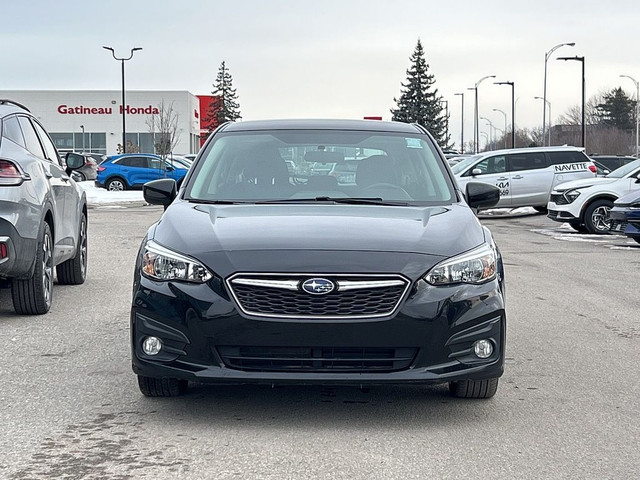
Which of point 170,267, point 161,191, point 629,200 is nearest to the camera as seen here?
point 170,267

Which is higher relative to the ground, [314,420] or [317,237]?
[317,237]

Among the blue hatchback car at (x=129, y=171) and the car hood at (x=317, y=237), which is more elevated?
the blue hatchback car at (x=129, y=171)

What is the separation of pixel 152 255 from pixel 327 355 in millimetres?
1049

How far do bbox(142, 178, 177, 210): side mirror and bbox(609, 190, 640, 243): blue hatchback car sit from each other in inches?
458

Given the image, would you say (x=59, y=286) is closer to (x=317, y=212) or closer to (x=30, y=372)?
(x=30, y=372)

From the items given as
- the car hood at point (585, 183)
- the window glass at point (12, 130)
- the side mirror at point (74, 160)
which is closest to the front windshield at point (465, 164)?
the car hood at point (585, 183)

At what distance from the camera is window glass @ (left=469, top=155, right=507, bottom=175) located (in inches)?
1130

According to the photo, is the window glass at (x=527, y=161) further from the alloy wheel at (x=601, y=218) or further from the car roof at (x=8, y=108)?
the car roof at (x=8, y=108)

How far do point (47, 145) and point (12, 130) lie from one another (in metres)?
1.26

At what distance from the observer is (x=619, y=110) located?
126m

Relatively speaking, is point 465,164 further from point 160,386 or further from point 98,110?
point 98,110

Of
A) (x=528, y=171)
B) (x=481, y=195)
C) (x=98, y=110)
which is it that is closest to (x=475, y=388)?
(x=481, y=195)

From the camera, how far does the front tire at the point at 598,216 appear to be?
2136 centimetres

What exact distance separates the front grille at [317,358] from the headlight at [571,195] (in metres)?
17.5
